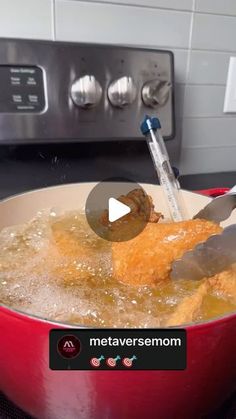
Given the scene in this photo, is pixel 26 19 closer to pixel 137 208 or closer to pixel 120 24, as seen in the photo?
pixel 120 24

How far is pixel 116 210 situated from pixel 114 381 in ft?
0.70

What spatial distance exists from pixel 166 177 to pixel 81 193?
116 millimetres

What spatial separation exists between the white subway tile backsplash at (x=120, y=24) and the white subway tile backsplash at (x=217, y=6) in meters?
0.03

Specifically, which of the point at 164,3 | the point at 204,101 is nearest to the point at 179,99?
the point at 204,101

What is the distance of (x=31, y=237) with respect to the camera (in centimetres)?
39

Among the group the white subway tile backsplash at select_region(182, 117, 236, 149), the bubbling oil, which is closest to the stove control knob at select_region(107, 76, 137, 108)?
the white subway tile backsplash at select_region(182, 117, 236, 149)

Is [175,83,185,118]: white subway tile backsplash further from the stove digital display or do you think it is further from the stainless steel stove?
the stove digital display

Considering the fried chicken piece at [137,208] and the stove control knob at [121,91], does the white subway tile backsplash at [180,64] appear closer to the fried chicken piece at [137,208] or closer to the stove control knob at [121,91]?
the stove control knob at [121,91]

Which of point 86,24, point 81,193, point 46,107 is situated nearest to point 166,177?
point 81,193

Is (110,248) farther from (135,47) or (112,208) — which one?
(135,47)

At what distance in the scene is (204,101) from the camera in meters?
0.81

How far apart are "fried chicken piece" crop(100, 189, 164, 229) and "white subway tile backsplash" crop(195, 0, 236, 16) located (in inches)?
19.6

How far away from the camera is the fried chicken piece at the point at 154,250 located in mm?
317

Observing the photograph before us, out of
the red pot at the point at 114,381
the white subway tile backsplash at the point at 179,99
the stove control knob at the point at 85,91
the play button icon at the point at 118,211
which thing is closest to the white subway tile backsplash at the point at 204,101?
the white subway tile backsplash at the point at 179,99
